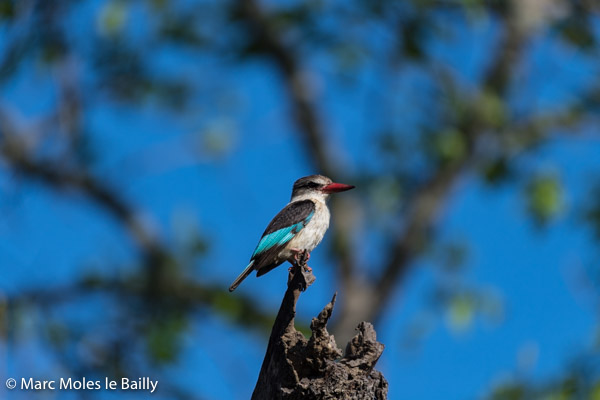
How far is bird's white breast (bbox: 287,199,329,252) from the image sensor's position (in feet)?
24.9

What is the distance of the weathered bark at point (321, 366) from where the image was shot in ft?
16.7

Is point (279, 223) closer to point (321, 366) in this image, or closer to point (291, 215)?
point (291, 215)

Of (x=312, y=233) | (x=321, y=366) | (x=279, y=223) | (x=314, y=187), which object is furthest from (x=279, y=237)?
(x=321, y=366)

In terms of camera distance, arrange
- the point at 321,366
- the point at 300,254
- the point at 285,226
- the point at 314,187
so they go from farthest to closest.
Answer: the point at 314,187, the point at 285,226, the point at 300,254, the point at 321,366

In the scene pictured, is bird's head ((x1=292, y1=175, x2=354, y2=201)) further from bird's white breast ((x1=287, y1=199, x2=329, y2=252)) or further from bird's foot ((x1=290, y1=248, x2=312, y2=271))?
bird's foot ((x1=290, y1=248, x2=312, y2=271))

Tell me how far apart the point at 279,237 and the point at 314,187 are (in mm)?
1339

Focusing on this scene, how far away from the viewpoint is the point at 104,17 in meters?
14.6

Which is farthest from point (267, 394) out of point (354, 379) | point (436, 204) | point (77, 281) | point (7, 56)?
→ point (436, 204)

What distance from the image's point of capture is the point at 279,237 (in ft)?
24.5

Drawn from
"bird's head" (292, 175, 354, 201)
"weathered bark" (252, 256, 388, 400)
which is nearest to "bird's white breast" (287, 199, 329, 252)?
"bird's head" (292, 175, 354, 201)

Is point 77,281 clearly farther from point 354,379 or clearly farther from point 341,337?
point 354,379

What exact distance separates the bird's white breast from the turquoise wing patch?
4cm

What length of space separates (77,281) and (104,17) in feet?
21.0

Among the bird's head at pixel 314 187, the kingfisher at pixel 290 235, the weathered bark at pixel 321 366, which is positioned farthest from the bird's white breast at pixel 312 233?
the weathered bark at pixel 321 366
